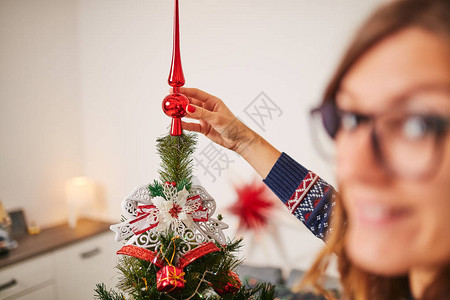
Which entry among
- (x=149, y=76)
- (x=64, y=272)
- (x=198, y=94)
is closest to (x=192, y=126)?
(x=198, y=94)

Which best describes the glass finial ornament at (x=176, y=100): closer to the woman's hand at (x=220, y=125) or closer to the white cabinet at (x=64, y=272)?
the woman's hand at (x=220, y=125)

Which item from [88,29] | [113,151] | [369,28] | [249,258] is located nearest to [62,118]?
[113,151]

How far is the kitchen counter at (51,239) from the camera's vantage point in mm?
1888

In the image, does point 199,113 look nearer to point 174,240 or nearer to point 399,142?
point 174,240

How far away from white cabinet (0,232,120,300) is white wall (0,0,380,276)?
1.11 feet

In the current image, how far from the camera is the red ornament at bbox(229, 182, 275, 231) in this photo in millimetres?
1703

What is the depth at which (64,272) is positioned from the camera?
212 cm

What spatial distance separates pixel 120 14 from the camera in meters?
2.36

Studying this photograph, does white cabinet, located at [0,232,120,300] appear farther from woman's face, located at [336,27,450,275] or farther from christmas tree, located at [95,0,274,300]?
woman's face, located at [336,27,450,275]

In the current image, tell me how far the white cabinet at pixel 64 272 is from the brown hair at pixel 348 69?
66.7 inches

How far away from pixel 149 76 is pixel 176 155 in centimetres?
180

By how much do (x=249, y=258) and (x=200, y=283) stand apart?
1527mm

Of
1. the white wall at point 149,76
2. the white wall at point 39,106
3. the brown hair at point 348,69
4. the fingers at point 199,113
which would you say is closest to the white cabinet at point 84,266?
the white wall at point 149,76

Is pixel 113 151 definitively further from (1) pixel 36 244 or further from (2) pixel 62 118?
(1) pixel 36 244
